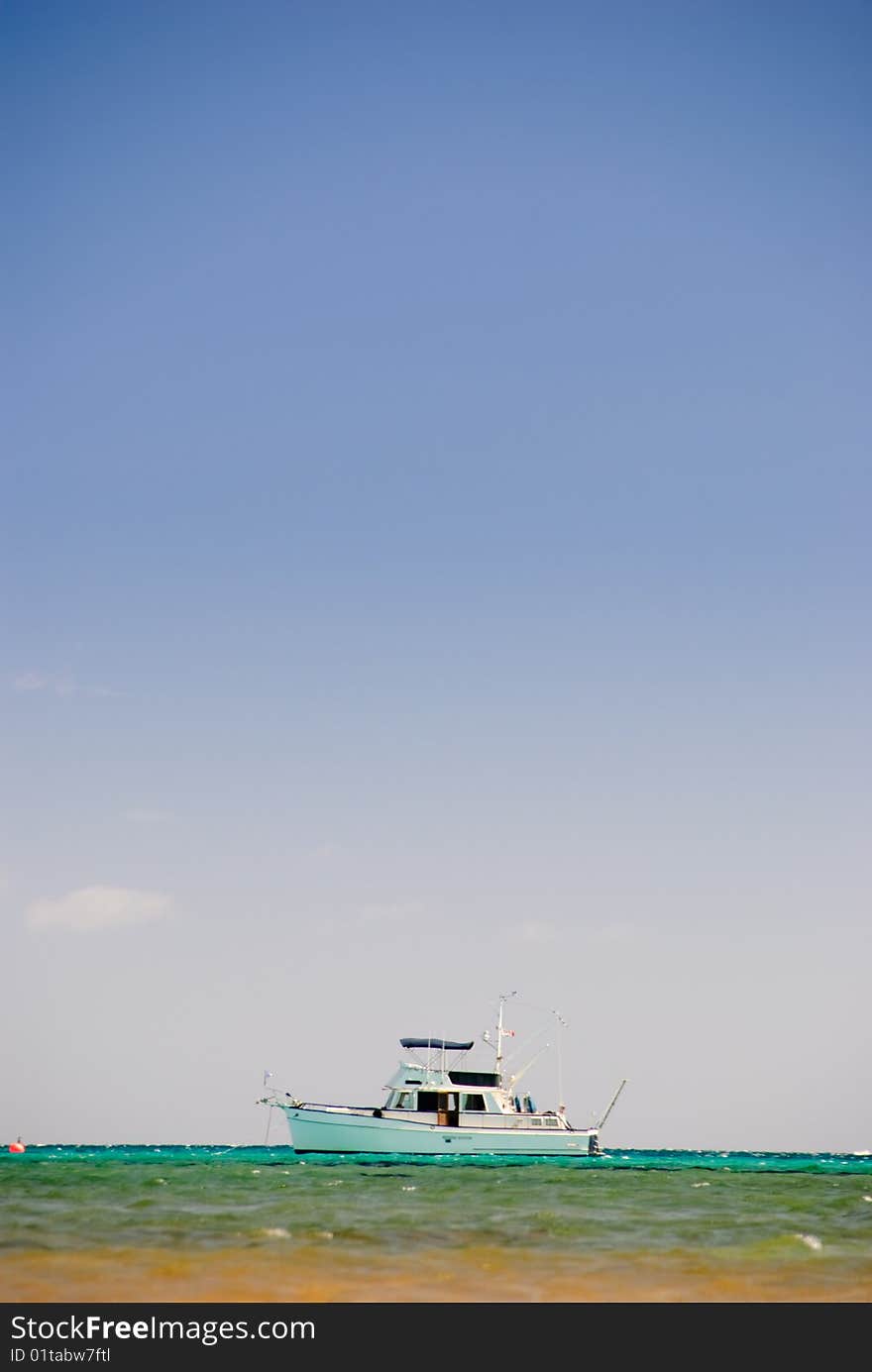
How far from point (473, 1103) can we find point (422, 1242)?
171 feet

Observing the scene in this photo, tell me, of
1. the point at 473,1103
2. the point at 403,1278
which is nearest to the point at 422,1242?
the point at 403,1278

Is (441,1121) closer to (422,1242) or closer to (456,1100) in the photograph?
(456,1100)

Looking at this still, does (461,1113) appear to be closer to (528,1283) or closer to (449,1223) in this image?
(449,1223)

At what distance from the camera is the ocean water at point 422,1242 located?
584 inches

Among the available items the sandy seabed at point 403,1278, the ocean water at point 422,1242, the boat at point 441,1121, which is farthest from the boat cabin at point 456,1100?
the sandy seabed at point 403,1278

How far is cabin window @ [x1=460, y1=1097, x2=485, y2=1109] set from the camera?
68688mm

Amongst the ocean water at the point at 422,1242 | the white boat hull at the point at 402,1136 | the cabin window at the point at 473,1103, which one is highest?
the ocean water at the point at 422,1242

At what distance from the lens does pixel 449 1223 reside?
23.1 metres

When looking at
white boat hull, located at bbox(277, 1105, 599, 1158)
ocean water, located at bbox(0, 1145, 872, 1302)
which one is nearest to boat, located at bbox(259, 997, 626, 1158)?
white boat hull, located at bbox(277, 1105, 599, 1158)

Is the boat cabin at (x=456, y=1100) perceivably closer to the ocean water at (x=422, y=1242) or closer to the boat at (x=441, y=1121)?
the boat at (x=441, y=1121)

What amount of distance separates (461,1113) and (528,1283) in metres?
55.9

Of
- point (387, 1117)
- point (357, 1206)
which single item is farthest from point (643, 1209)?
point (387, 1117)

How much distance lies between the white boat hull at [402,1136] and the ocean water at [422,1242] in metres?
30.8
